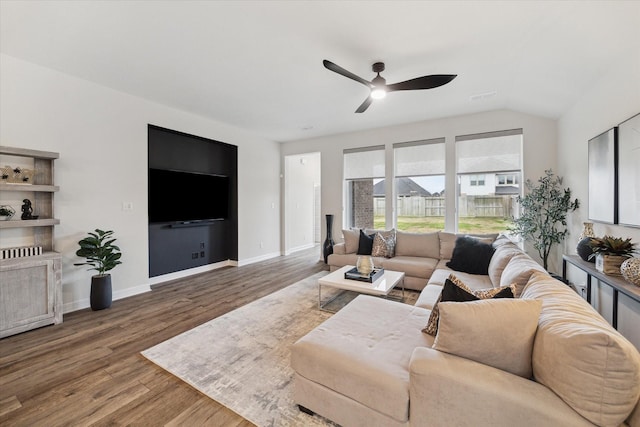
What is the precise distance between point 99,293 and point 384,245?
404 cm

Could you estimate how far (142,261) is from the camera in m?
4.01

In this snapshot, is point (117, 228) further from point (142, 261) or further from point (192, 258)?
point (192, 258)

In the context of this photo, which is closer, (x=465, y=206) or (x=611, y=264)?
(x=611, y=264)

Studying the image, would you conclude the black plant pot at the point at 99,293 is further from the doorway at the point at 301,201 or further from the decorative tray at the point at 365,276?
the doorway at the point at 301,201

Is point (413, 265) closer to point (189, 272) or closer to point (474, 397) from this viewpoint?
point (474, 397)

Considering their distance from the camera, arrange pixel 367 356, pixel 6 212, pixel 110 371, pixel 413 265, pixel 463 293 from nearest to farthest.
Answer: pixel 367 356 → pixel 463 293 → pixel 110 371 → pixel 6 212 → pixel 413 265

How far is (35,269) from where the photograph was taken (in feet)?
9.14

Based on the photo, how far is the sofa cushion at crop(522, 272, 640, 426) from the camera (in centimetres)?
94

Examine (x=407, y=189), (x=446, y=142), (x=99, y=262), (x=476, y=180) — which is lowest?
(x=99, y=262)

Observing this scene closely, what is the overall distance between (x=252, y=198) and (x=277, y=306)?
3.09 metres

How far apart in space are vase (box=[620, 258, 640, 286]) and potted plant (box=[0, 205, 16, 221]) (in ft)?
18.6

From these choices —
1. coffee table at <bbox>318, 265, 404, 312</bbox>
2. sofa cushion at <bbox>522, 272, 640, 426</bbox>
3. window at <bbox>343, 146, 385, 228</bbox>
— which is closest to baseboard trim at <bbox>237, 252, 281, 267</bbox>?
window at <bbox>343, 146, 385, 228</bbox>

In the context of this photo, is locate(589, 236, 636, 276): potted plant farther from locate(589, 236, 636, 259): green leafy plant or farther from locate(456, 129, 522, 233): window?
locate(456, 129, 522, 233): window

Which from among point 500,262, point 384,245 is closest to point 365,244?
point 384,245
